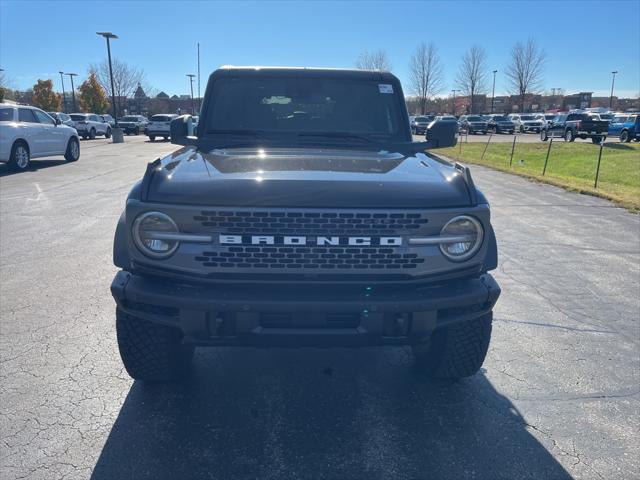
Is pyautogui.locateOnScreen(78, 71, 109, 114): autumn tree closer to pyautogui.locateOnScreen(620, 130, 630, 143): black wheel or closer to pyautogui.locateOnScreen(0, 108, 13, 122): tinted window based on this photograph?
pyautogui.locateOnScreen(0, 108, 13, 122): tinted window

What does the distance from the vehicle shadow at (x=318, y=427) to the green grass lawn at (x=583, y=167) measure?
836 cm

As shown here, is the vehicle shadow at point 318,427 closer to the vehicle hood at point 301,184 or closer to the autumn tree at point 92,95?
the vehicle hood at point 301,184

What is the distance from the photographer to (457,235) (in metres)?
2.72

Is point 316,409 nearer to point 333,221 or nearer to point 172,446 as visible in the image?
point 172,446

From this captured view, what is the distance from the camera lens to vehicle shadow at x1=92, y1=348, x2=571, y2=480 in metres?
2.58

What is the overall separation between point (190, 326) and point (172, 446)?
0.66m

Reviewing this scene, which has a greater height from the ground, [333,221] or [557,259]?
[333,221]

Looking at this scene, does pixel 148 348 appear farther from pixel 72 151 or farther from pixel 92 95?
pixel 92 95

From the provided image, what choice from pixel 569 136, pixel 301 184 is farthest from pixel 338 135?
pixel 569 136

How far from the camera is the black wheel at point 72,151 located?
17.6 metres

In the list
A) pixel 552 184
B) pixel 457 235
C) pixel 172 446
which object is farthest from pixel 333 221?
pixel 552 184

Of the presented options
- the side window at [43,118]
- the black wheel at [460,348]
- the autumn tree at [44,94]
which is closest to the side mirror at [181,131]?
the black wheel at [460,348]

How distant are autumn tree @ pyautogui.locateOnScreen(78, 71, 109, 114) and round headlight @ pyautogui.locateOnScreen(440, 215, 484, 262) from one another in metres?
65.9

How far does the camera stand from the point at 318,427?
2.91 m
